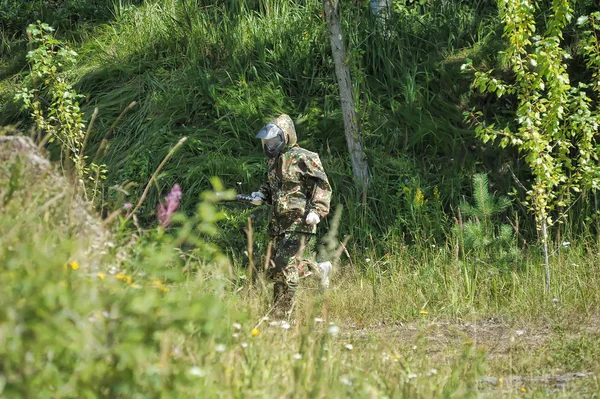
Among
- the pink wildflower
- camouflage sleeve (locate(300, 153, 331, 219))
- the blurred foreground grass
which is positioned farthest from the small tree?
the pink wildflower

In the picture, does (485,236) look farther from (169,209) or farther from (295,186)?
(169,209)

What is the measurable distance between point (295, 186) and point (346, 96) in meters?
2.03

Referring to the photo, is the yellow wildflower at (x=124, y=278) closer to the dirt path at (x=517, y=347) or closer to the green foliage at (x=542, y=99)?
the dirt path at (x=517, y=347)

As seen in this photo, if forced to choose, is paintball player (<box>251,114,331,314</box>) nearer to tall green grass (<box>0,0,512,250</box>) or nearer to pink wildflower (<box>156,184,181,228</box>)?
tall green grass (<box>0,0,512,250</box>)

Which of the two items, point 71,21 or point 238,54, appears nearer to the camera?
point 238,54

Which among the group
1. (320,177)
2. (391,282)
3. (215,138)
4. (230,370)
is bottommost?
(230,370)

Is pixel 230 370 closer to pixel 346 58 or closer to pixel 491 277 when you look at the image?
pixel 491 277

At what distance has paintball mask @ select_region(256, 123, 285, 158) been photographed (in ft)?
20.4

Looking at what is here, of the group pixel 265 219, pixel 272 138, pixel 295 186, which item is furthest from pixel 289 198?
pixel 265 219

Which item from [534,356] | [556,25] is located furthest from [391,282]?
[556,25]

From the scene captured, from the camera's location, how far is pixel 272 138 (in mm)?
6215

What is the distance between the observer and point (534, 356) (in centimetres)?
528

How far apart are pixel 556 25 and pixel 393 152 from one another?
2535 millimetres

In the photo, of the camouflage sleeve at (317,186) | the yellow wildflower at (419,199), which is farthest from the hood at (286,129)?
the yellow wildflower at (419,199)
